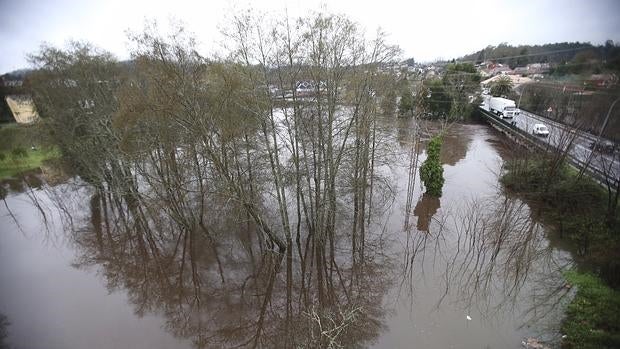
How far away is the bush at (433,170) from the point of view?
15.0m

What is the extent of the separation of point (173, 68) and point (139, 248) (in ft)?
25.0

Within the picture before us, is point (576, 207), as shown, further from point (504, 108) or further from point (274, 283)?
point (504, 108)

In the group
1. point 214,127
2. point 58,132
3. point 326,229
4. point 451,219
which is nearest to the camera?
point 214,127

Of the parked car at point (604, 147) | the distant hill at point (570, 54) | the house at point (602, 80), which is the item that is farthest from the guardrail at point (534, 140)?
the distant hill at point (570, 54)

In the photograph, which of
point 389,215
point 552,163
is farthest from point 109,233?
point 552,163

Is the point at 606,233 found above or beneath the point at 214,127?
beneath

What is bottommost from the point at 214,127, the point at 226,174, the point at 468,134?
the point at 468,134

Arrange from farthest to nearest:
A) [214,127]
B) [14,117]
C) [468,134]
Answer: [468,134] → [14,117] → [214,127]

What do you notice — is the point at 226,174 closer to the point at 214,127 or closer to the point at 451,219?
the point at 214,127

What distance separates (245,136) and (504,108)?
28005mm

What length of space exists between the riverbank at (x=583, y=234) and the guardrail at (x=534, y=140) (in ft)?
1.66

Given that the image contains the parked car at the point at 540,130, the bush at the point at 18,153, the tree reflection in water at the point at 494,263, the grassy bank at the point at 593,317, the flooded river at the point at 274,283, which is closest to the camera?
the grassy bank at the point at 593,317

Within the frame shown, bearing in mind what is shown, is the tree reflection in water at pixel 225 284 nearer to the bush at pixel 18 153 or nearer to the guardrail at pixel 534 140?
the guardrail at pixel 534 140

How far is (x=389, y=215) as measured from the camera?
46.5 ft
